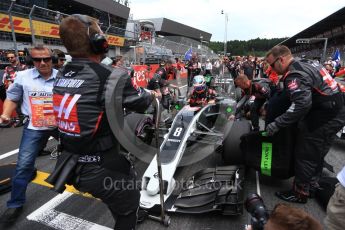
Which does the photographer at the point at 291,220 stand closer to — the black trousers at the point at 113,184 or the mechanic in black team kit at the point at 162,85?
the black trousers at the point at 113,184

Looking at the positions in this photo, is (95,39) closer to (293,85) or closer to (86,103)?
(86,103)

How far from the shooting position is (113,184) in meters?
1.59

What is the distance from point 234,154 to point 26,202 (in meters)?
2.55

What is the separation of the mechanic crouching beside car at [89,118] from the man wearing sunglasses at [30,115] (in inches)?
47.7

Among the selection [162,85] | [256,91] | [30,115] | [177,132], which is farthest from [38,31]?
[256,91]

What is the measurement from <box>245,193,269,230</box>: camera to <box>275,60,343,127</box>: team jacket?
1.20m

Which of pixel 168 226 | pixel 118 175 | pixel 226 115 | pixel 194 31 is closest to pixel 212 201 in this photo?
pixel 168 226

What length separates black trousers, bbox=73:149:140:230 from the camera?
5.20 feet

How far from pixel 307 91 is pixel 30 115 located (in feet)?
9.14

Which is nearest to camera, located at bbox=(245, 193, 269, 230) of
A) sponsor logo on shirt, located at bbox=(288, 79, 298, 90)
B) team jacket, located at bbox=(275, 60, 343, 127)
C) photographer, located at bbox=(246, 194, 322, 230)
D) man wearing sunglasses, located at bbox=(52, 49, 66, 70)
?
photographer, located at bbox=(246, 194, 322, 230)

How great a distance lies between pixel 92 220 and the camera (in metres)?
2.67

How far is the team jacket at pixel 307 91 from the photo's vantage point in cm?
264

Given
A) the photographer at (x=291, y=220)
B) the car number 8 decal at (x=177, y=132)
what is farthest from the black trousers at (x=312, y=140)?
the photographer at (x=291, y=220)

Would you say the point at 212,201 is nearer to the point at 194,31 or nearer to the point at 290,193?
the point at 290,193
